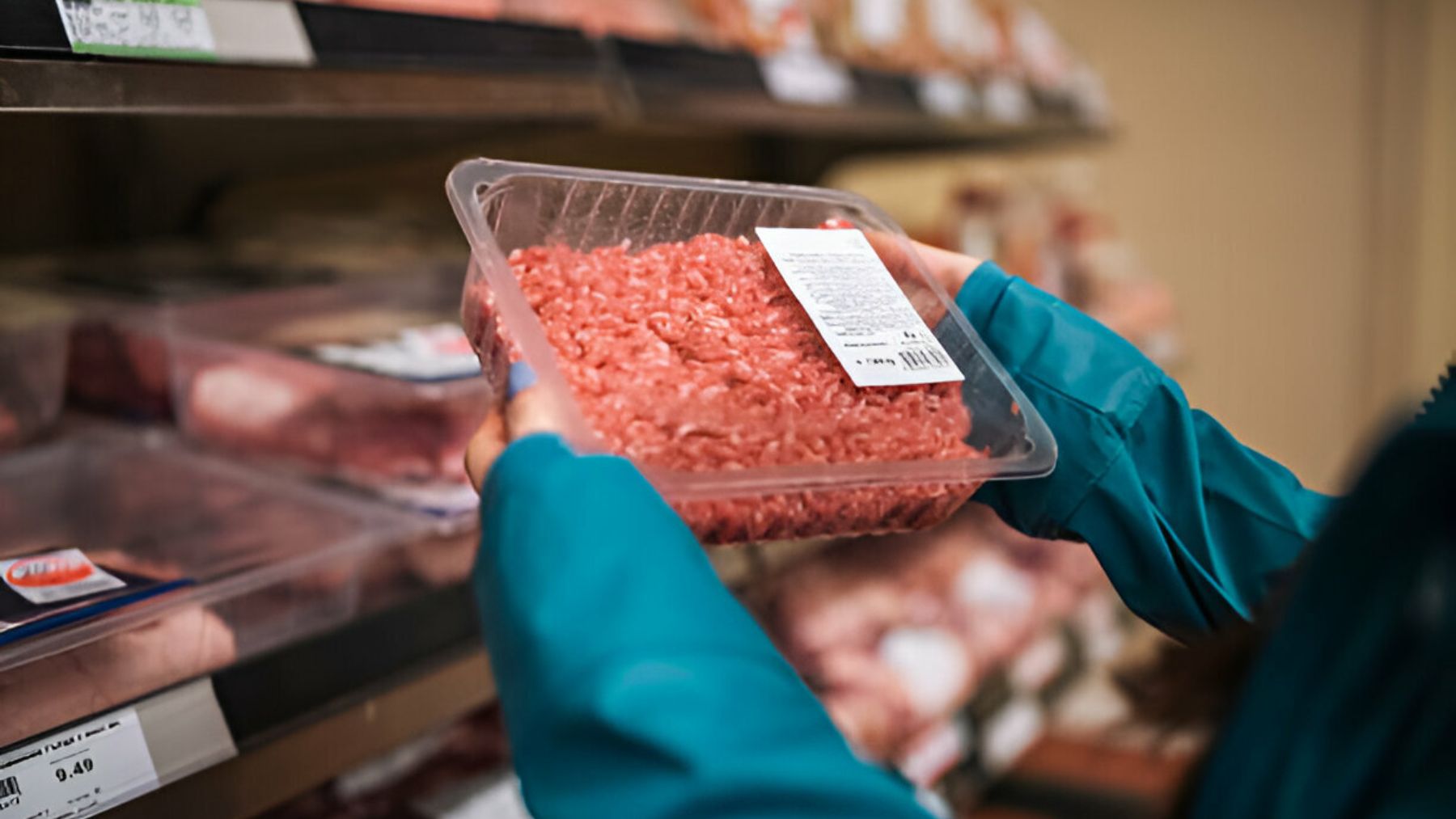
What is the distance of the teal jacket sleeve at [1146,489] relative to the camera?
0.79 metres

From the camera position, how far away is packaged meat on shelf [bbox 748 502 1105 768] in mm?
1673

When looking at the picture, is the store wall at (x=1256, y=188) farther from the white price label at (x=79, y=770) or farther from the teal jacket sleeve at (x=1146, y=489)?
the white price label at (x=79, y=770)

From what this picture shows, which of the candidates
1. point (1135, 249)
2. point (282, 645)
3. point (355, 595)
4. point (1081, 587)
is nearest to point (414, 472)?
point (355, 595)

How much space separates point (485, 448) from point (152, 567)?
17.2 inches

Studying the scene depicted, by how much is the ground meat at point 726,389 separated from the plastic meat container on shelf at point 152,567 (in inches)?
13.1

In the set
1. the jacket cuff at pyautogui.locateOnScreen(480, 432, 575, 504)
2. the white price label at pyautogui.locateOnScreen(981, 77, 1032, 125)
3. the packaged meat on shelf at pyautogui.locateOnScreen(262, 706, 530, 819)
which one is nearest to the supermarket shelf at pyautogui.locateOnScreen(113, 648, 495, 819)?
the packaged meat on shelf at pyautogui.locateOnScreen(262, 706, 530, 819)

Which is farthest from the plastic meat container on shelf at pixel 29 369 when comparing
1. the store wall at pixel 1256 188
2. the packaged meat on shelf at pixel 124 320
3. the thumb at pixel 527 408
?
the store wall at pixel 1256 188

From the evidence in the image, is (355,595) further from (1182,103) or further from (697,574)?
(1182,103)

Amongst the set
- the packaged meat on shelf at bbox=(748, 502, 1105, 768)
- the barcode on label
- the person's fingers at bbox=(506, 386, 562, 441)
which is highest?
the person's fingers at bbox=(506, 386, 562, 441)

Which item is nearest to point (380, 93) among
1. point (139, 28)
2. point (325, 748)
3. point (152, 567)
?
point (139, 28)

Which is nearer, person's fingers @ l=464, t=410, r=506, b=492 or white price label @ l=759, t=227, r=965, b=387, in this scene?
person's fingers @ l=464, t=410, r=506, b=492

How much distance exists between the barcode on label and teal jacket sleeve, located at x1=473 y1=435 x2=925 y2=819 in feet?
0.78

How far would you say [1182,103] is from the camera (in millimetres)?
3732

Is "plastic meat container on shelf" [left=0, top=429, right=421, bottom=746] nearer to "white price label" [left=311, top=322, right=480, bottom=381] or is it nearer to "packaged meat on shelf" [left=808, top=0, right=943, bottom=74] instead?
"white price label" [left=311, top=322, right=480, bottom=381]
